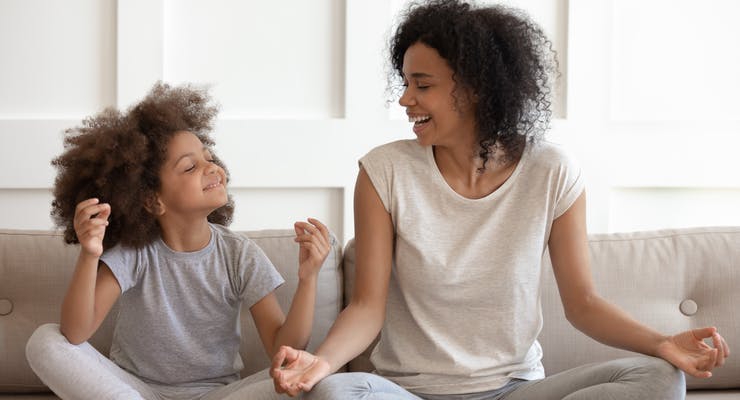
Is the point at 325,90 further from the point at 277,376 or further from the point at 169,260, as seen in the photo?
the point at 277,376

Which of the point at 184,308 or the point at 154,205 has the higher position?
the point at 154,205

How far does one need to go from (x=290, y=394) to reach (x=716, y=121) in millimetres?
1616

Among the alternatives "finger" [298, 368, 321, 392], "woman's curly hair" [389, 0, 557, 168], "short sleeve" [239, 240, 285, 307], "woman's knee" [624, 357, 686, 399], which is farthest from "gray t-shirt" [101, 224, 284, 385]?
"woman's knee" [624, 357, 686, 399]

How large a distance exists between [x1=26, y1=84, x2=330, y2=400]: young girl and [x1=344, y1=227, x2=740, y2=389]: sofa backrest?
271mm

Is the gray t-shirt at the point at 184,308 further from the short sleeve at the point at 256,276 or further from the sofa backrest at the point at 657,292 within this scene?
the sofa backrest at the point at 657,292

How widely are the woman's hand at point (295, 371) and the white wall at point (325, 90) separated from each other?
39.4 inches

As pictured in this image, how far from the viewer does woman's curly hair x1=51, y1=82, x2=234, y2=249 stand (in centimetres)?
189

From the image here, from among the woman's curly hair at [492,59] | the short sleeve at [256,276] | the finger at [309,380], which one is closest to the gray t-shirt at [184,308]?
the short sleeve at [256,276]

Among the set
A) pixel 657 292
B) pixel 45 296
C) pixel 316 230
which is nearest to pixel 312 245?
pixel 316 230

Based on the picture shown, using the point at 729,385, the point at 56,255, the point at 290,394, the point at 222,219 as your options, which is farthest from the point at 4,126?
the point at 729,385

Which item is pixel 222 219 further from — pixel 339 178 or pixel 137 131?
pixel 339 178

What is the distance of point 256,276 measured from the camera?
1.96 m

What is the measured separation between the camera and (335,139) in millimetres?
2564

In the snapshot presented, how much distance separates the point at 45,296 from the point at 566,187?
110cm
